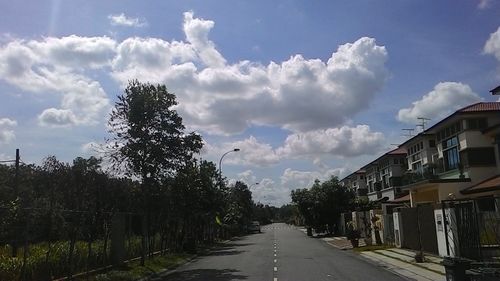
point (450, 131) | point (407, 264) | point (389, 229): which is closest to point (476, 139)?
point (450, 131)

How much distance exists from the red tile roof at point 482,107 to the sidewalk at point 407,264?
12663mm

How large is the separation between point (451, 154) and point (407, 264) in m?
21.2

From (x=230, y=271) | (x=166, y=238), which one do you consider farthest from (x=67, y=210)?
(x=166, y=238)

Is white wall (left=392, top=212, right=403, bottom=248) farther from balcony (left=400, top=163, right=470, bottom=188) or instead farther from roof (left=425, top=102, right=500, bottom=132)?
roof (left=425, top=102, right=500, bottom=132)

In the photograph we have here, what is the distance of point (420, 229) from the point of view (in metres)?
29.9

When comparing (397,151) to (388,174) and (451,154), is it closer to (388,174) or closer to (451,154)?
(388,174)

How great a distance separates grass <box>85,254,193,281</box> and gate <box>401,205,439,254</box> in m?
12.4

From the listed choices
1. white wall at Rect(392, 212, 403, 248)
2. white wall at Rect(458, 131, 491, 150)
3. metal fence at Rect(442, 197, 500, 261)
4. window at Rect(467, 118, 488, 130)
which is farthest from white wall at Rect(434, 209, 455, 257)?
window at Rect(467, 118, 488, 130)

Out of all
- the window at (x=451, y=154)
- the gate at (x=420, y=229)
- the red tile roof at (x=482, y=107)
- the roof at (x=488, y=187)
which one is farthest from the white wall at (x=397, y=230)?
the red tile roof at (x=482, y=107)

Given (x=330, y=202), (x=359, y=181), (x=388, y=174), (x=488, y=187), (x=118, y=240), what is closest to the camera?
(x=118, y=240)

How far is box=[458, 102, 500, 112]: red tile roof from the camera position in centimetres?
3962

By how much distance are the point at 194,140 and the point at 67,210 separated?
1226 centimetres

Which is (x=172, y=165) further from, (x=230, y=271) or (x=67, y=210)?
(x=67, y=210)

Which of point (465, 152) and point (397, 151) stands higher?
point (397, 151)
